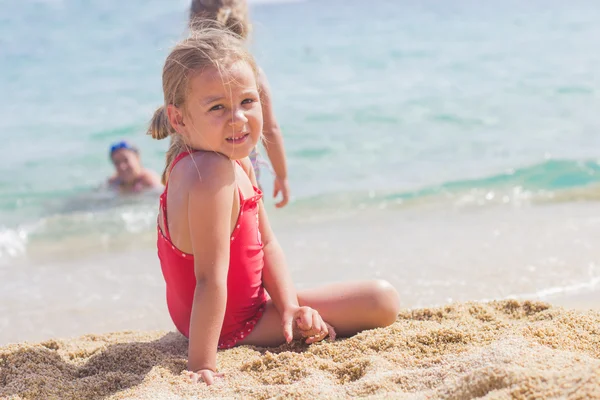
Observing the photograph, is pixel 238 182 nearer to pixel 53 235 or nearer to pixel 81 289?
pixel 81 289

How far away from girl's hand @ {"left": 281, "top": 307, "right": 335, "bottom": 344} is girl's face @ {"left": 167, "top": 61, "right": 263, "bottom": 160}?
25.3 inches

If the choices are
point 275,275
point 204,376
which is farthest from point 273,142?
point 204,376

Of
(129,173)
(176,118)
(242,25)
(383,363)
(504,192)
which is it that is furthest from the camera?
(129,173)

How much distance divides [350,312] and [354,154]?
4.61m

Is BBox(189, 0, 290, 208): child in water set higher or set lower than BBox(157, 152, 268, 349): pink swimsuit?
higher

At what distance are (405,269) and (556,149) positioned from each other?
344 cm

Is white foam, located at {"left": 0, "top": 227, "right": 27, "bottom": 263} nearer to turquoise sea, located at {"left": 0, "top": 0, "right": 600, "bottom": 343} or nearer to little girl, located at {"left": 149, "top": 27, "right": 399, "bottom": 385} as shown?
turquoise sea, located at {"left": 0, "top": 0, "right": 600, "bottom": 343}

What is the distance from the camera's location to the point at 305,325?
8.83 feet

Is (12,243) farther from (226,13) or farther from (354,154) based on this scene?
(354,154)

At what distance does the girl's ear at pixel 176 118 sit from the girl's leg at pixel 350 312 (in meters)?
0.83

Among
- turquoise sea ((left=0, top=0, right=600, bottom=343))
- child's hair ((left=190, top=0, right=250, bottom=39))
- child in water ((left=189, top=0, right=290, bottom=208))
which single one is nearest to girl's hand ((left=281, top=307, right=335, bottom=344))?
turquoise sea ((left=0, top=0, right=600, bottom=343))

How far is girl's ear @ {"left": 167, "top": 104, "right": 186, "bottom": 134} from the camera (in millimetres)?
2619

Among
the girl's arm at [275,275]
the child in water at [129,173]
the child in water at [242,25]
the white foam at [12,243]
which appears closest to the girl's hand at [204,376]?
the girl's arm at [275,275]

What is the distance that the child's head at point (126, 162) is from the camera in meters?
7.04
